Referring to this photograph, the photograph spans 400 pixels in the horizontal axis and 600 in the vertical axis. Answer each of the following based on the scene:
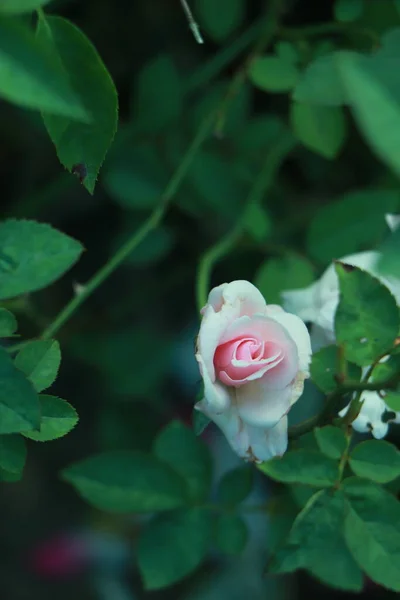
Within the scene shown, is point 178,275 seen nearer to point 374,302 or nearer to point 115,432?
point 115,432

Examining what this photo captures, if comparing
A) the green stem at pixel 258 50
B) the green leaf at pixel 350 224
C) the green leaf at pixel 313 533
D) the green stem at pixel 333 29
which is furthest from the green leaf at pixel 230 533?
the green stem at pixel 333 29

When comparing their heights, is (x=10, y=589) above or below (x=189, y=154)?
below

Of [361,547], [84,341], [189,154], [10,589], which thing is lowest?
[10,589]

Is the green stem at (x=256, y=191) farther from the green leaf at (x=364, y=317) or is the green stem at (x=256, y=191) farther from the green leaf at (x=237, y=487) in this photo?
the green leaf at (x=364, y=317)

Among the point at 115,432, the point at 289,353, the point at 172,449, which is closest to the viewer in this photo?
the point at 289,353

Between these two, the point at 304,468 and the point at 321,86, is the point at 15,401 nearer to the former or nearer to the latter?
the point at 304,468

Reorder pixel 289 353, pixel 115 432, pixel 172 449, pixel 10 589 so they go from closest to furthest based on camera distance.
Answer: pixel 289 353
pixel 172 449
pixel 115 432
pixel 10 589

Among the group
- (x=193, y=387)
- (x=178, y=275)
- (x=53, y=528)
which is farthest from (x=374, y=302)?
(x=53, y=528)

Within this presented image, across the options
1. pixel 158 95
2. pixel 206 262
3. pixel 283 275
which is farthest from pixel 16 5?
pixel 158 95
